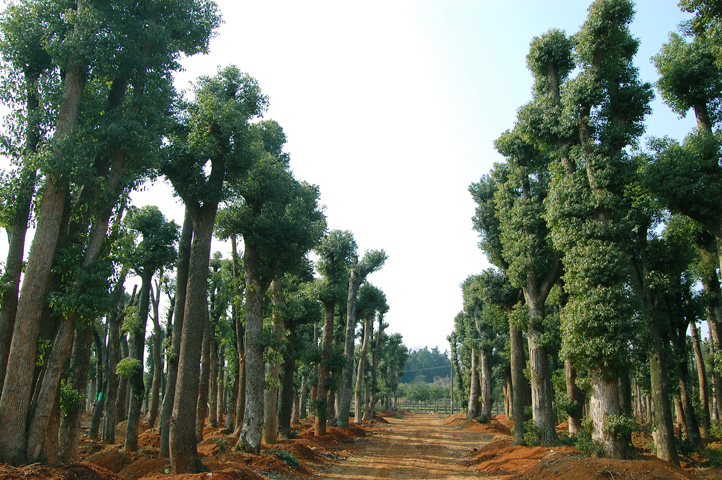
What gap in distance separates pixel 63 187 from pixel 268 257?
7257 millimetres

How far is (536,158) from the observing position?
64.8 ft

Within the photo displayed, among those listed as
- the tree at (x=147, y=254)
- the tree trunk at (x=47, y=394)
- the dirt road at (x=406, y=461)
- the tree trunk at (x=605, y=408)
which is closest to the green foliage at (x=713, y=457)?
the tree trunk at (x=605, y=408)

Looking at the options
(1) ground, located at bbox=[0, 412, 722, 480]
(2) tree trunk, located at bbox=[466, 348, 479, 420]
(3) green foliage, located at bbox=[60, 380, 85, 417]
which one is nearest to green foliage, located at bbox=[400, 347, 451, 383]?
(2) tree trunk, located at bbox=[466, 348, 479, 420]

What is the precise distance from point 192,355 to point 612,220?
12.6 meters

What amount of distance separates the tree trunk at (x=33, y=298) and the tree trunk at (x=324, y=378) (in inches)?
645

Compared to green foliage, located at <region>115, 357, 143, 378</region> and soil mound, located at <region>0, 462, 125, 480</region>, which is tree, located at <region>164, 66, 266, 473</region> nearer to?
soil mound, located at <region>0, 462, 125, 480</region>

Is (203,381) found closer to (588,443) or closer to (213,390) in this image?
(213,390)

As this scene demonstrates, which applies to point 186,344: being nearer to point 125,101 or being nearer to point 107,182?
point 107,182

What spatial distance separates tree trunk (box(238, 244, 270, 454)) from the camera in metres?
14.4

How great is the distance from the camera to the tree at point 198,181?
11102mm

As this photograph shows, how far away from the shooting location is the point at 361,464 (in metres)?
16.6

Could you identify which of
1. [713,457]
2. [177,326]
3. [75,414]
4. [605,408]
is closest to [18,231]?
[75,414]

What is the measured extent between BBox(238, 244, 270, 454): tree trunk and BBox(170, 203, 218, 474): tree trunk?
135 inches

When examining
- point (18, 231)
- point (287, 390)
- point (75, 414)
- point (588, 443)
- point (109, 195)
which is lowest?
point (588, 443)
